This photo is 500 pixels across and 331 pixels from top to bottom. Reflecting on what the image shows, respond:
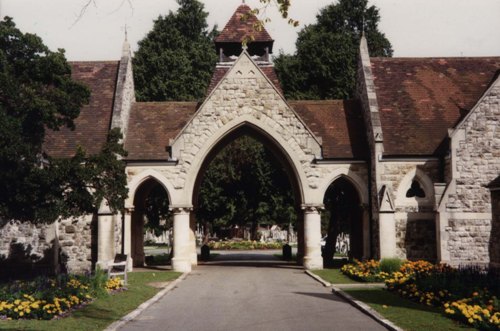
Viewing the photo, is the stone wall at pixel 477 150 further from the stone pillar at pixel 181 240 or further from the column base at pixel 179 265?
the column base at pixel 179 265

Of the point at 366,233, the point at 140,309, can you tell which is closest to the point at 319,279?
the point at 366,233

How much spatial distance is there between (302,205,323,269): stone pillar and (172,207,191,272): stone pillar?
16.6ft

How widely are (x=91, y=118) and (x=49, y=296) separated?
647 inches

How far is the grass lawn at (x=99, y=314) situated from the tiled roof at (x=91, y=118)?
9140 millimetres

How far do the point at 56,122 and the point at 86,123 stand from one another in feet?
32.8

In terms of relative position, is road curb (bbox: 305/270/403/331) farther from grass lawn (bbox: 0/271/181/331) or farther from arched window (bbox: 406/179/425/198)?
arched window (bbox: 406/179/425/198)

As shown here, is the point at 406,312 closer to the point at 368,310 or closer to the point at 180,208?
the point at 368,310

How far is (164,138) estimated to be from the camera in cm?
2911

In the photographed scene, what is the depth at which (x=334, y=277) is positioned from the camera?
23359 millimetres

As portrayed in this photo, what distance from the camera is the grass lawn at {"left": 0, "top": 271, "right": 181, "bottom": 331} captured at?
12.2 meters

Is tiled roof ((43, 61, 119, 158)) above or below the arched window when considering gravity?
above

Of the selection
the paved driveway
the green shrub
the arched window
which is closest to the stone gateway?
the arched window

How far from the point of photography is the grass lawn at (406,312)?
11977 mm

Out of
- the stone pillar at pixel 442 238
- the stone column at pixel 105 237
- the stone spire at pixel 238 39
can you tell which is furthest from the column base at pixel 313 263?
the stone spire at pixel 238 39
